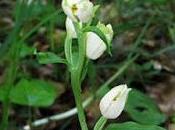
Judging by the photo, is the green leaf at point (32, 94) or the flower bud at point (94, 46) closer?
the flower bud at point (94, 46)

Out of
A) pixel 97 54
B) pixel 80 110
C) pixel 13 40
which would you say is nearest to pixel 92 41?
pixel 97 54

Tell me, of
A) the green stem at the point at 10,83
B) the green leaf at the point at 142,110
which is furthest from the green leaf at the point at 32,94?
the green leaf at the point at 142,110

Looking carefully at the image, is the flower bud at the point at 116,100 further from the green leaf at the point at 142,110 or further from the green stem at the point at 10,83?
the green leaf at the point at 142,110

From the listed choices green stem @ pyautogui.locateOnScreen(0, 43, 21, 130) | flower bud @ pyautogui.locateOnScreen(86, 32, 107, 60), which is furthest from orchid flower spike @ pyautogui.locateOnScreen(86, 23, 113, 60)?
green stem @ pyautogui.locateOnScreen(0, 43, 21, 130)

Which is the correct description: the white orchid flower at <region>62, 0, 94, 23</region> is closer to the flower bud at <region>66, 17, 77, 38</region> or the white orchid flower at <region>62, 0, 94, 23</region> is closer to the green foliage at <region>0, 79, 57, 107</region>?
the flower bud at <region>66, 17, 77, 38</region>

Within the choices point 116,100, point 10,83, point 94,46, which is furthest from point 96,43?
point 10,83

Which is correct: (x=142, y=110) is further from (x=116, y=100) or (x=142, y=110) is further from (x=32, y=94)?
(x=116, y=100)

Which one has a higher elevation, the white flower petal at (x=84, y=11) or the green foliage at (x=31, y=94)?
the white flower petal at (x=84, y=11)
